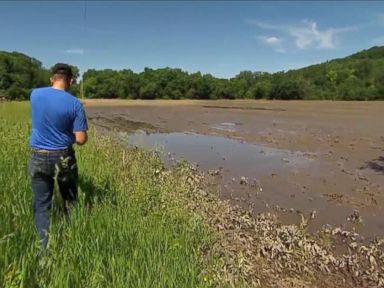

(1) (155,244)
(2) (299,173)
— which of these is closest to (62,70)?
(1) (155,244)

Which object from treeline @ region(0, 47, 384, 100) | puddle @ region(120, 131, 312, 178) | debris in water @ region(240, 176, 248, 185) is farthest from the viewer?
treeline @ region(0, 47, 384, 100)

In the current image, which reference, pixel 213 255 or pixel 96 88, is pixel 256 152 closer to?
pixel 213 255

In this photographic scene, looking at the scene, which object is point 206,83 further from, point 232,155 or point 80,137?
point 80,137

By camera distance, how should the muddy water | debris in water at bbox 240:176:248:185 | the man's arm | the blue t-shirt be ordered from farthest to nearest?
debris in water at bbox 240:176:248:185
the muddy water
the man's arm
the blue t-shirt

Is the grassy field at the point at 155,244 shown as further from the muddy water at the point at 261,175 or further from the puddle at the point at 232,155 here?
the puddle at the point at 232,155

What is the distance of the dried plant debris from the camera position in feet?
16.3

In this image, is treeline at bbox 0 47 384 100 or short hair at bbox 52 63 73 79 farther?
treeline at bbox 0 47 384 100

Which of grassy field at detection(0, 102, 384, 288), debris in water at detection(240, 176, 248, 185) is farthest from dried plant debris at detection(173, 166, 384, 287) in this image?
debris in water at detection(240, 176, 248, 185)

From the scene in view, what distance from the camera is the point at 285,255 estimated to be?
5.81 m

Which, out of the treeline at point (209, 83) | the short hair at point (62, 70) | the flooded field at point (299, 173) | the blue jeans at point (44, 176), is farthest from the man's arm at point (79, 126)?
the treeline at point (209, 83)

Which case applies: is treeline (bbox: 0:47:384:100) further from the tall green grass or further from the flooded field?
the tall green grass

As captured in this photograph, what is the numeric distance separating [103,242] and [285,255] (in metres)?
2.95

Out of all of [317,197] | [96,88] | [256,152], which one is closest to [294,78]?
[96,88]

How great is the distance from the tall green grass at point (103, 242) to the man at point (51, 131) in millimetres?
260
